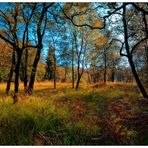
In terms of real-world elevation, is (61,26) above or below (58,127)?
above

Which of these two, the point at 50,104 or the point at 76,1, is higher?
the point at 76,1

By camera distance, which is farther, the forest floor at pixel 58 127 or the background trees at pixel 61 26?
the background trees at pixel 61 26

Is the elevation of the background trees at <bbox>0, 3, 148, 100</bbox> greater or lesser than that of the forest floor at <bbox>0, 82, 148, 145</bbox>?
greater

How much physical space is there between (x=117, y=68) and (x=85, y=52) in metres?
14.0

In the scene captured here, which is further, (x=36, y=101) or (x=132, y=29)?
(x=132, y=29)

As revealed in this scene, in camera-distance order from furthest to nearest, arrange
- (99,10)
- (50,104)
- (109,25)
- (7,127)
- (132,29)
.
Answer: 1. (132,29)
2. (109,25)
3. (99,10)
4. (50,104)
5. (7,127)

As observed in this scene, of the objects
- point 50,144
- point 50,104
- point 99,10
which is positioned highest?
point 99,10

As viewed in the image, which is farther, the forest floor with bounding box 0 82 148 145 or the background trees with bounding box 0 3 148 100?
the background trees with bounding box 0 3 148 100

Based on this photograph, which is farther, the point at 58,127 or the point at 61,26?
the point at 61,26

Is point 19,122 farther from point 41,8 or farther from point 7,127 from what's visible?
point 41,8

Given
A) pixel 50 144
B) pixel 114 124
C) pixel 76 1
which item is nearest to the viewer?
pixel 50 144

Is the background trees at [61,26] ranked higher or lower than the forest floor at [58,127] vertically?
higher

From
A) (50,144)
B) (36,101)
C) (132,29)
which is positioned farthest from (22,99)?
(132,29)

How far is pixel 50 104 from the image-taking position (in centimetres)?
930
